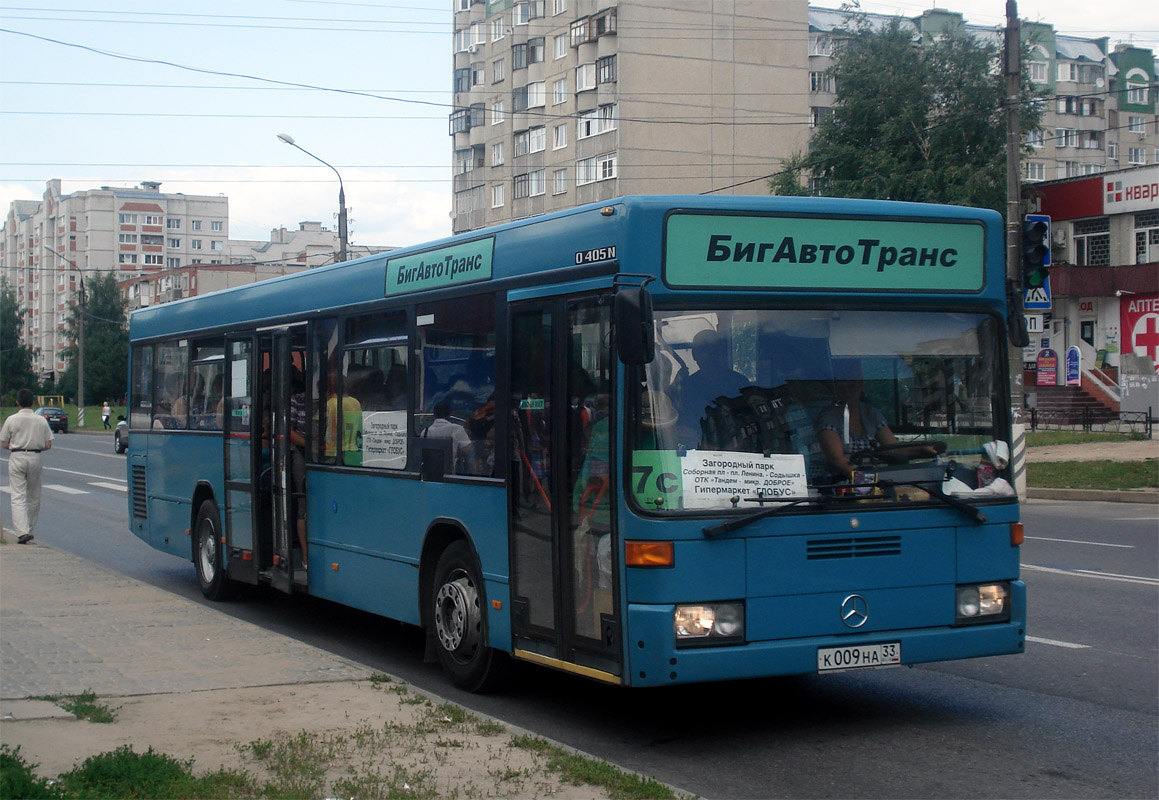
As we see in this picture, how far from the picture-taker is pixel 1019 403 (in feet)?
73.3

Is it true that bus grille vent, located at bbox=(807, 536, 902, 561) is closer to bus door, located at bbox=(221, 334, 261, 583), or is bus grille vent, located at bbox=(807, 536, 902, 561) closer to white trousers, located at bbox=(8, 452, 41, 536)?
bus door, located at bbox=(221, 334, 261, 583)

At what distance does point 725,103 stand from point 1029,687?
184ft

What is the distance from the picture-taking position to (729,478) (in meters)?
6.18

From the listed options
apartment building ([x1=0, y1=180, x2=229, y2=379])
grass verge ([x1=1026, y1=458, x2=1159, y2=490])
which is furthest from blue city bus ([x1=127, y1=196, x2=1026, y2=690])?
apartment building ([x1=0, y1=180, x2=229, y2=379])

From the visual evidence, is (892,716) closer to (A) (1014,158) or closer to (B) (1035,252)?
(B) (1035,252)

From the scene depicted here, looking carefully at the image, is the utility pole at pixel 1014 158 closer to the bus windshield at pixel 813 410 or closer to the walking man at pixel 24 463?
the walking man at pixel 24 463

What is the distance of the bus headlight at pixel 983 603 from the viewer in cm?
666

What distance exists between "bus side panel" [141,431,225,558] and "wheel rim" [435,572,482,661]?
4.28 m

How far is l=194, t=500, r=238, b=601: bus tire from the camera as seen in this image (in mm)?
11664

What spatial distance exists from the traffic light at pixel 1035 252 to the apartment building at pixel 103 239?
134156 millimetres

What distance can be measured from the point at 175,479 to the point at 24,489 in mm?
3514

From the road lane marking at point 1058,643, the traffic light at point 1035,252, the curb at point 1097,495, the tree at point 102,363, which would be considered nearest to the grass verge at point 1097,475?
the curb at point 1097,495

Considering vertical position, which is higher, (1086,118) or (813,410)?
(1086,118)

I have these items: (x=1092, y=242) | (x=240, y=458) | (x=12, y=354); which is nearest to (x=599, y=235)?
(x=240, y=458)
